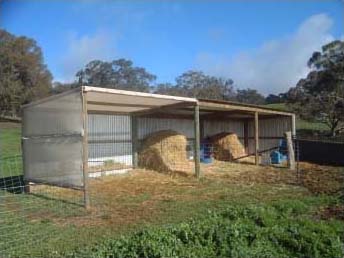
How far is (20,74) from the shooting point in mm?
41688

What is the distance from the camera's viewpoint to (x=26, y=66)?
41625 mm

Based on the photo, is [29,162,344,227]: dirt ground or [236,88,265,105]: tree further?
[236,88,265,105]: tree

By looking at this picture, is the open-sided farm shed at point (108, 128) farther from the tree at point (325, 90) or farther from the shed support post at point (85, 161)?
the tree at point (325, 90)

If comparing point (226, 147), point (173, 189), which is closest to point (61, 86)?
point (226, 147)

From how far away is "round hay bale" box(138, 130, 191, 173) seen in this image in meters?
14.5

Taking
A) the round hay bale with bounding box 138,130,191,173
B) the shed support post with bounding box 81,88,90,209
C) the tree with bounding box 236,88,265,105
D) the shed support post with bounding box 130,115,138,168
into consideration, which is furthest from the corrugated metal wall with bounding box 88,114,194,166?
the tree with bounding box 236,88,265,105

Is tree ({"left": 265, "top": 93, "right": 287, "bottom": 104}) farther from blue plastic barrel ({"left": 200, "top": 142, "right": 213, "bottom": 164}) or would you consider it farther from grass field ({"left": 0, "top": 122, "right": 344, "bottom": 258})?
grass field ({"left": 0, "top": 122, "right": 344, "bottom": 258})

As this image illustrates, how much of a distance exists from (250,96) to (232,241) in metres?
41.0

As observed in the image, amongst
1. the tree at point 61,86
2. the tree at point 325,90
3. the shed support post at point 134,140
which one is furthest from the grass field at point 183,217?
the tree at point 61,86

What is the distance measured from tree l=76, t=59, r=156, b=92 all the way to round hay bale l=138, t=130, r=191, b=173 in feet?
109

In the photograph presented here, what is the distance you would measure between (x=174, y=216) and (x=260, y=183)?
15.0 ft

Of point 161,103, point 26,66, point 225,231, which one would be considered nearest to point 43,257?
point 225,231

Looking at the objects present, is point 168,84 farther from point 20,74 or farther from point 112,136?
point 112,136

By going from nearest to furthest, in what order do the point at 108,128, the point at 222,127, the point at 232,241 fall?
1. the point at 232,241
2. the point at 108,128
3. the point at 222,127
